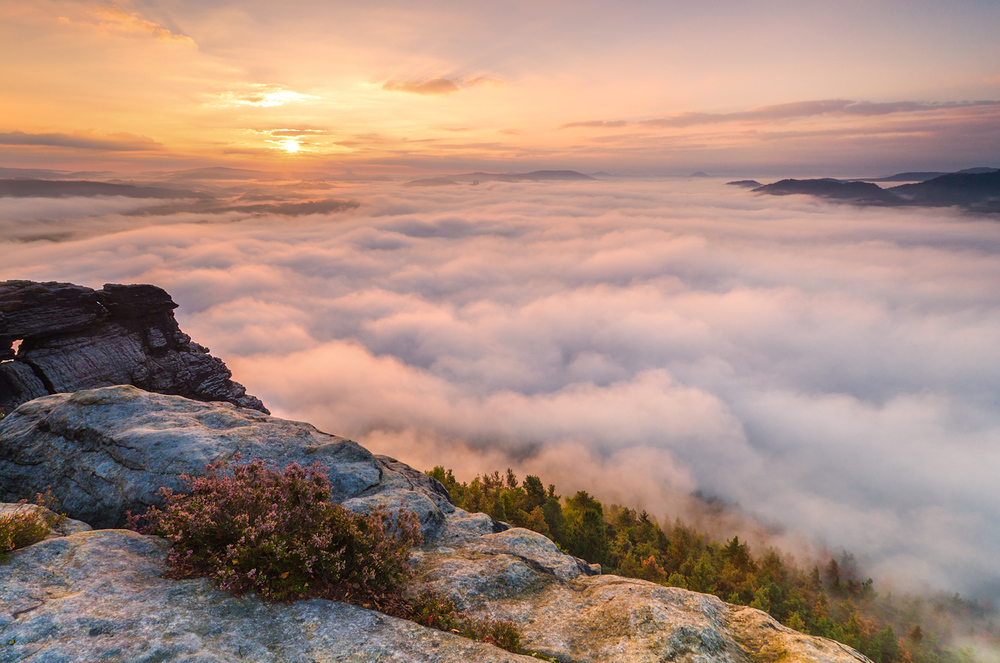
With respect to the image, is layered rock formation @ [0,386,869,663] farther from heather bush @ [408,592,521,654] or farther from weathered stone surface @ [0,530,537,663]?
heather bush @ [408,592,521,654]

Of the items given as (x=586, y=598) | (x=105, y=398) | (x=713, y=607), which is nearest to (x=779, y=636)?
(x=713, y=607)

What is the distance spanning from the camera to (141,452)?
47.0 feet

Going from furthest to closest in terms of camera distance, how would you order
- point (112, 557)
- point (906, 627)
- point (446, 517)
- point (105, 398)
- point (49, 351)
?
point (906, 627), point (49, 351), point (105, 398), point (446, 517), point (112, 557)

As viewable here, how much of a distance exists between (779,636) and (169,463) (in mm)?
16572

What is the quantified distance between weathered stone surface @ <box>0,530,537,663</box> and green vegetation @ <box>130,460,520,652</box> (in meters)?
0.39

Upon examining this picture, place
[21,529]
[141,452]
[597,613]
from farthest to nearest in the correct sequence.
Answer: [141,452]
[597,613]
[21,529]

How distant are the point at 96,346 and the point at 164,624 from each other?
159 feet

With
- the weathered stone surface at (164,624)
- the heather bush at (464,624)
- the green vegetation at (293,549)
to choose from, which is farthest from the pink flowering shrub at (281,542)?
the heather bush at (464,624)

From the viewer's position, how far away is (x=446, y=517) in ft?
52.3

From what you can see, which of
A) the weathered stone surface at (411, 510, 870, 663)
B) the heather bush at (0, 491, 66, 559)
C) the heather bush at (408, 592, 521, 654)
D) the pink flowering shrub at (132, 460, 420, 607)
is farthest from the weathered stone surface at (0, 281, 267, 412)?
the heather bush at (408, 592, 521, 654)

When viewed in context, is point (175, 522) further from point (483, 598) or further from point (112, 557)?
point (483, 598)

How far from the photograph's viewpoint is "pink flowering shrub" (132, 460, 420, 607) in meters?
8.95

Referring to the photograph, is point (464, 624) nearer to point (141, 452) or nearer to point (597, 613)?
point (597, 613)

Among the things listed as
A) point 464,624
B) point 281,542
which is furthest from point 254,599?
point 464,624
